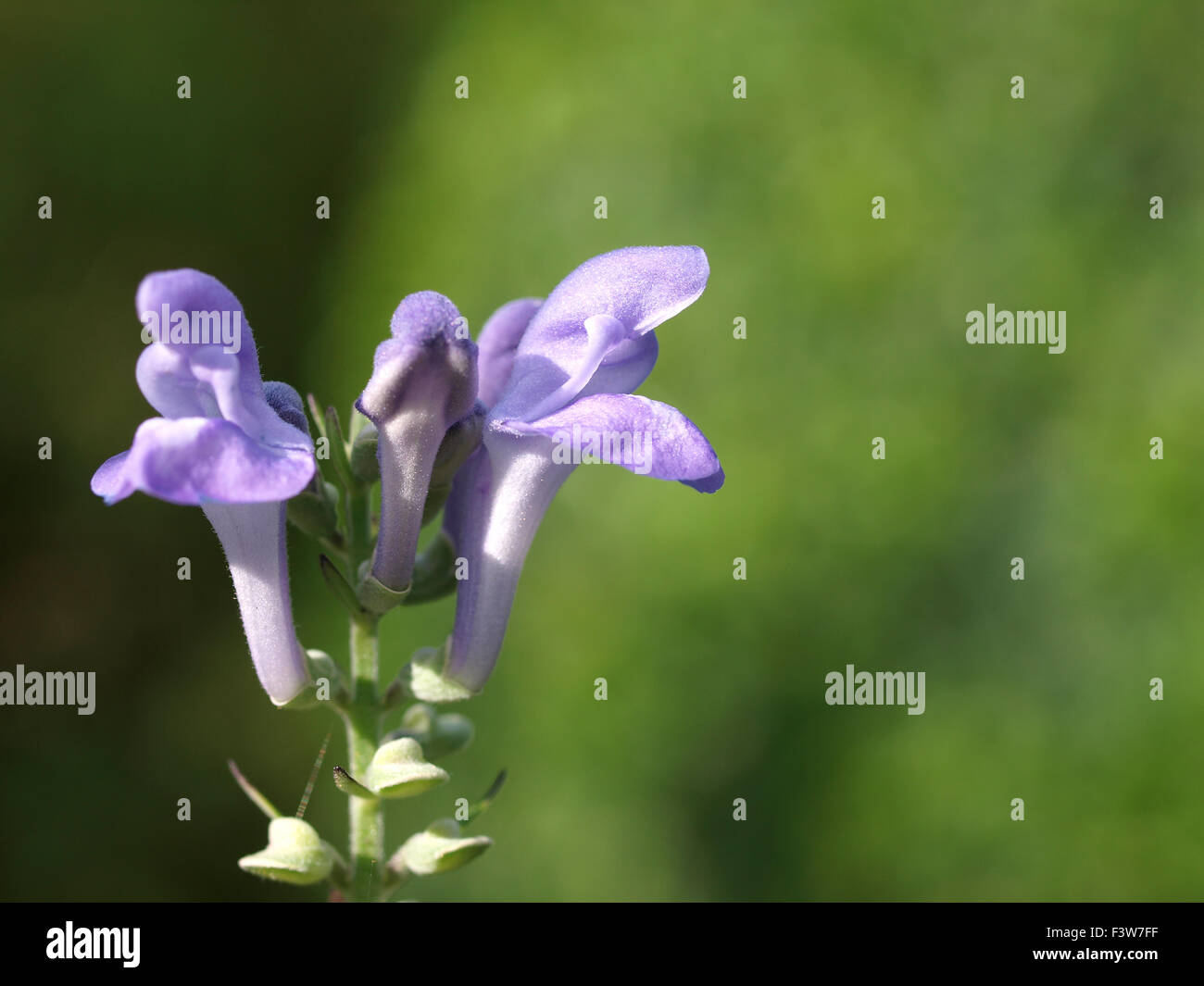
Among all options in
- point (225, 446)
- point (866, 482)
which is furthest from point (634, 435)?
point (866, 482)

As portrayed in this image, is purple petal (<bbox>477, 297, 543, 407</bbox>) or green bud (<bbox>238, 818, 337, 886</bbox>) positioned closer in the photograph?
green bud (<bbox>238, 818, 337, 886</bbox>)

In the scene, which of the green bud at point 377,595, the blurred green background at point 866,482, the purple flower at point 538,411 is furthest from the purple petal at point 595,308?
the blurred green background at point 866,482

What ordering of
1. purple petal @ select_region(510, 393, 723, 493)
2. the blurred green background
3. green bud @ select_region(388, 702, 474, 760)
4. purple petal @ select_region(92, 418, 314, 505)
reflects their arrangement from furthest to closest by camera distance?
the blurred green background → green bud @ select_region(388, 702, 474, 760) → purple petal @ select_region(510, 393, 723, 493) → purple petal @ select_region(92, 418, 314, 505)

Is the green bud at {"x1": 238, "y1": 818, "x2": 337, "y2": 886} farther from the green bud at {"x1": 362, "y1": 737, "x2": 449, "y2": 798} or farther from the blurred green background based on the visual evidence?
the blurred green background

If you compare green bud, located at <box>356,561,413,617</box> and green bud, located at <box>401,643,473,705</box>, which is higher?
green bud, located at <box>356,561,413,617</box>

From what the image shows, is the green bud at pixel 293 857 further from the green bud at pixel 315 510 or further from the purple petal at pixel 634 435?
the purple petal at pixel 634 435

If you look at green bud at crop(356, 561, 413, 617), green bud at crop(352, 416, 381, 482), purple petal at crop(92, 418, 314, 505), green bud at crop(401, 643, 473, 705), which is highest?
green bud at crop(352, 416, 381, 482)

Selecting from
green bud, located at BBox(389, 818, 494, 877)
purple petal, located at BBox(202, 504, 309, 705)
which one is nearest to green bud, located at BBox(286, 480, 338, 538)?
purple petal, located at BBox(202, 504, 309, 705)

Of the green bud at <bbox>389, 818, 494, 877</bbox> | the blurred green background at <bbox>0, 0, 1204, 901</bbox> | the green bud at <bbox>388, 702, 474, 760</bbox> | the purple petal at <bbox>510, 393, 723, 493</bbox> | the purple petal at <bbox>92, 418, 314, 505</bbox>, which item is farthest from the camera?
the blurred green background at <bbox>0, 0, 1204, 901</bbox>
